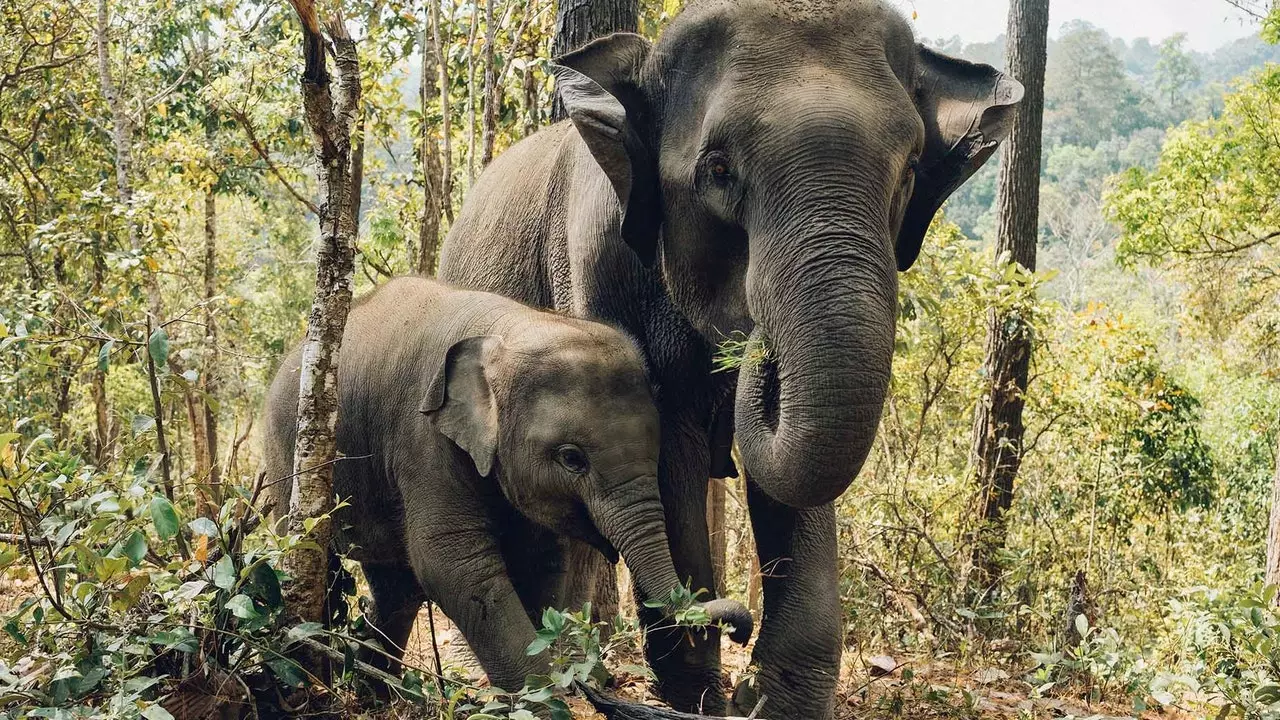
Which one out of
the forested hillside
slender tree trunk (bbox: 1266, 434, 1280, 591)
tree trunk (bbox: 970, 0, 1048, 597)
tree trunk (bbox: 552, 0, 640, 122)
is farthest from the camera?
tree trunk (bbox: 970, 0, 1048, 597)

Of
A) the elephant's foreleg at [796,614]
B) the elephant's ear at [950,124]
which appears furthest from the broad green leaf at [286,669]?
the elephant's ear at [950,124]

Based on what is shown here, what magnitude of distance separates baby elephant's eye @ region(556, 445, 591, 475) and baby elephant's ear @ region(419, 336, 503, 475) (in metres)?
0.25

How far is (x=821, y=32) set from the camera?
12.9 ft

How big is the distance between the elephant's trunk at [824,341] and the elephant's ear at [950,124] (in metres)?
0.73

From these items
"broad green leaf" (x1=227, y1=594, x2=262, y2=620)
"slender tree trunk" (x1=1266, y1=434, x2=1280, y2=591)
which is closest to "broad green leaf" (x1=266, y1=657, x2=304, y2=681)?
Answer: "broad green leaf" (x1=227, y1=594, x2=262, y2=620)

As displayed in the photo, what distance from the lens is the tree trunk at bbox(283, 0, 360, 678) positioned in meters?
4.43

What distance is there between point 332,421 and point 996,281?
574 cm

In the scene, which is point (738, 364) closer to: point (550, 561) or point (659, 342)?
point (659, 342)

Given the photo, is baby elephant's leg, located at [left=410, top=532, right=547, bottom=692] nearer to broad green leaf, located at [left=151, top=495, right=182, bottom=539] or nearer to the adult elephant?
the adult elephant

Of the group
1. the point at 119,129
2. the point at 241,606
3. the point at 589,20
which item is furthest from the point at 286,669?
the point at 119,129

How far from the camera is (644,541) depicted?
13.8ft

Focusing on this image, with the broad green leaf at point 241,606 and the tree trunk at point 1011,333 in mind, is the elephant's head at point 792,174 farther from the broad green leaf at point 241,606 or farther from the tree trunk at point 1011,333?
the tree trunk at point 1011,333

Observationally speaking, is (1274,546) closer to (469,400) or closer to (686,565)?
(686,565)

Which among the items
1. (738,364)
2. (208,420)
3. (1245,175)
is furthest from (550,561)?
(1245,175)
